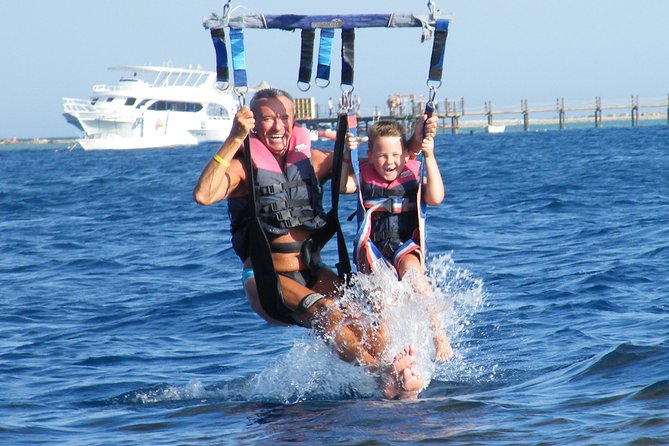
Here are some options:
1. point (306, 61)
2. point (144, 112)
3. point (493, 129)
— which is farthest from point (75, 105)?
point (306, 61)

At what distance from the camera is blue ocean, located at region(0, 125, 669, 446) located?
670 centimetres

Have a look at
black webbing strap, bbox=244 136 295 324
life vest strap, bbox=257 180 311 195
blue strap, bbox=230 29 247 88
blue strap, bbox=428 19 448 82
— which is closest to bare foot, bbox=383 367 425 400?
black webbing strap, bbox=244 136 295 324

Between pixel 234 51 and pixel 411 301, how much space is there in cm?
203

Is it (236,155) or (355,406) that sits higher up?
(236,155)

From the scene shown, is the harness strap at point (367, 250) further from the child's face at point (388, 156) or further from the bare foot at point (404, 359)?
the bare foot at point (404, 359)

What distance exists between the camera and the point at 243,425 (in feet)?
22.6

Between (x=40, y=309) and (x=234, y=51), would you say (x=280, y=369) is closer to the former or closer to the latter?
(x=234, y=51)

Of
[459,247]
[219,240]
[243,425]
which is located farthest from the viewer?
[219,240]

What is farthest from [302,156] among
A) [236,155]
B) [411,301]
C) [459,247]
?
[459,247]

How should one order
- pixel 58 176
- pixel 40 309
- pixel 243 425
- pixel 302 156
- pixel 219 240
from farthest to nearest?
pixel 58 176, pixel 219 240, pixel 40 309, pixel 302 156, pixel 243 425

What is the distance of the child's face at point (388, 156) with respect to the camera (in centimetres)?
742

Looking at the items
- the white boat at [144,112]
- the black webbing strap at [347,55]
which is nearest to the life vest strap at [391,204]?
the black webbing strap at [347,55]

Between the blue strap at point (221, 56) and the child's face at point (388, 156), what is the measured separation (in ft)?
3.71

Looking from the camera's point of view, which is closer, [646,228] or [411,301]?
[411,301]
